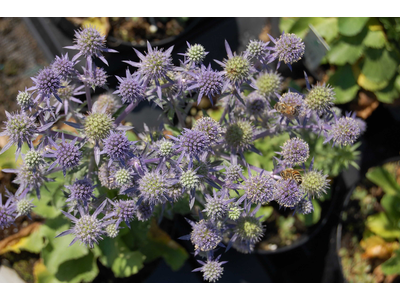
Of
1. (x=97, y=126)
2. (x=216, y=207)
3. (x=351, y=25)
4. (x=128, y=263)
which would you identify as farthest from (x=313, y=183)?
(x=351, y=25)

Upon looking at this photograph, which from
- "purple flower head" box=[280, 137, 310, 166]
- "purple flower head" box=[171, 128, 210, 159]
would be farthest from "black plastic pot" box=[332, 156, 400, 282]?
"purple flower head" box=[171, 128, 210, 159]

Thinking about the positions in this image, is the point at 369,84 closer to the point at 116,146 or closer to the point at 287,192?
the point at 287,192

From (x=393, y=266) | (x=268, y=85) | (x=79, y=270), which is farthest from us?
(x=393, y=266)

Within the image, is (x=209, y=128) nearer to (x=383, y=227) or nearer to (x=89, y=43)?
(x=89, y=43)

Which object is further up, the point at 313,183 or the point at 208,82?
the point at 208,82

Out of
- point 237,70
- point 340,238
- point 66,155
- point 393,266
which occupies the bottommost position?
point 393,266

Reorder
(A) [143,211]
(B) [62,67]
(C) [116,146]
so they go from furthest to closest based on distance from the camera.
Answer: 1. (A) [143,211]
2. (B) [62,67]
3. (C) [116,146]

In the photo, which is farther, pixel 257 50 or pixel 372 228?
pixel 372 228
